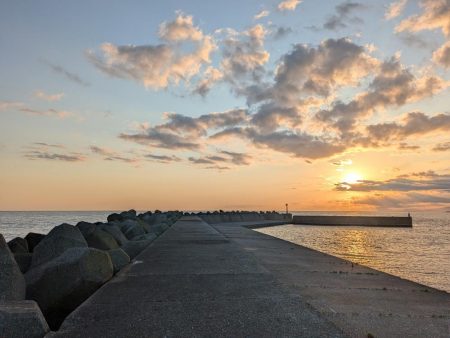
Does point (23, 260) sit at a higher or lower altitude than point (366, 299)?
higher

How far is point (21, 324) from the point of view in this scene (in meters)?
3.27

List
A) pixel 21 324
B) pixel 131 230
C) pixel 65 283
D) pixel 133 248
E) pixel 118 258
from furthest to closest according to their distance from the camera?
pixel 131 230 < pixel 133 248 < pixel 118 258 < pixel 65 283 < pixel 21 324

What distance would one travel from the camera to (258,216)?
248 ft

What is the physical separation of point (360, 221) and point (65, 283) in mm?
72489

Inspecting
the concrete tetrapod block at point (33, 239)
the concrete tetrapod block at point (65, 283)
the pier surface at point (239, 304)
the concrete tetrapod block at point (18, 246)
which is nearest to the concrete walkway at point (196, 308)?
the pier surface at point (239, 304)

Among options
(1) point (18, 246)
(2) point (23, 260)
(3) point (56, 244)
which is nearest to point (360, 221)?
(1) point (18, 246)

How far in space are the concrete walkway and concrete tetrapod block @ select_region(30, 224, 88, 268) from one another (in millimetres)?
2806

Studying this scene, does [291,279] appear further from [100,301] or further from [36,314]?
[36,314]

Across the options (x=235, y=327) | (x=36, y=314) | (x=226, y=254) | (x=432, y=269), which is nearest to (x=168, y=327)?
(x=235, y=327)

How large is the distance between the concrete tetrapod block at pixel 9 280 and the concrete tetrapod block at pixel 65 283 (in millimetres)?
246

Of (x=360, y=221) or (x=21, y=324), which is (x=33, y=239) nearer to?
(x=21, y=324)

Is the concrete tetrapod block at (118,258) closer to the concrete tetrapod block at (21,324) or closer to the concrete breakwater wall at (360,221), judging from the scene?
the concrete tetrapod block at (21,324)

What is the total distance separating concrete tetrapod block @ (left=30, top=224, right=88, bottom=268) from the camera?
832 centimetres

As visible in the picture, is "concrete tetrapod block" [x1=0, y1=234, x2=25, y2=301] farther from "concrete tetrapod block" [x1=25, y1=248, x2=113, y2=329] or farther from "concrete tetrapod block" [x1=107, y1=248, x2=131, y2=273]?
"concrete tetrapod block" [x1=107, y1=248, x2=131, y2=273]
